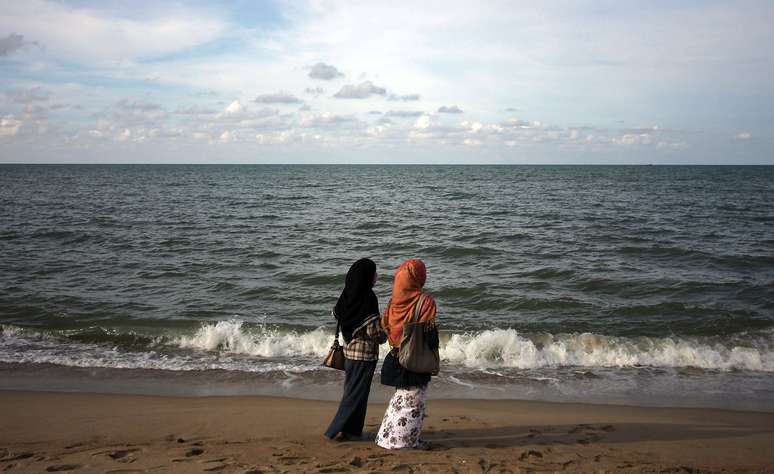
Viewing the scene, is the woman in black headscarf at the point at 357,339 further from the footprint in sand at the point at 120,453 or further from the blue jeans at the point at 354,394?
the footprint in sand at the point at 120,453

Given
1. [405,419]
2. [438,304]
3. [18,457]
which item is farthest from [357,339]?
[438,304]

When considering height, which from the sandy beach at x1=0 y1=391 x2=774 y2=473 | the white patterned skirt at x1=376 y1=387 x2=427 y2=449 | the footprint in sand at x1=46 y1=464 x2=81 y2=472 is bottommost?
the sandy beach at x1=0 y1=391 x2=774 y2=473

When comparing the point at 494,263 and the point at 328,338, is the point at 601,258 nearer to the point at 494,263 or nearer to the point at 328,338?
the point at 494,263

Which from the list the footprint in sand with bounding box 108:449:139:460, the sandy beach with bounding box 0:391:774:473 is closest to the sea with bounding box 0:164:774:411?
the sandy beach with bounding box 0:391:774:473

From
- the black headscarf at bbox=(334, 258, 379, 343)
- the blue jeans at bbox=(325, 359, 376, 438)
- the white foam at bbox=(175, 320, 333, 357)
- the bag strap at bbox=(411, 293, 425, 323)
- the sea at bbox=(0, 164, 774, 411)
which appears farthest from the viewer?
the white foam at bbox=(175, 320, 333, 357)

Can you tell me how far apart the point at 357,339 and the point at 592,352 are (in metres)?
5.70

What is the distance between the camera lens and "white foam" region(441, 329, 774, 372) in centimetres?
891

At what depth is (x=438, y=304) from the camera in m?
12.5

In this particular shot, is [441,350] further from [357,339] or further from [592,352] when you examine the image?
[357,339]

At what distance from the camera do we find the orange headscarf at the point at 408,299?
4699 mm

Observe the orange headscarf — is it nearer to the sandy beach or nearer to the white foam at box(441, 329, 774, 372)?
the sandy beach

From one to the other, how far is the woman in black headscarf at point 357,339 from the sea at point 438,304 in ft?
6.32

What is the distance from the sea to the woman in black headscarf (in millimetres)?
1925

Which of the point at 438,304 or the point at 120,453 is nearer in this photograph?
the point at 120,453
